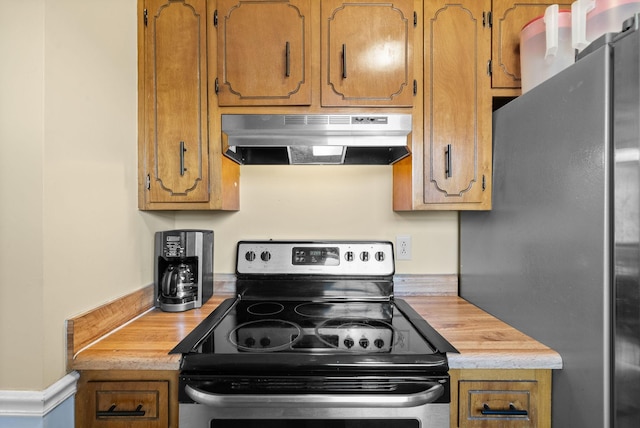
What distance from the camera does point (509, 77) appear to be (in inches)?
55.2

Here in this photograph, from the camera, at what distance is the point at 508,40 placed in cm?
141

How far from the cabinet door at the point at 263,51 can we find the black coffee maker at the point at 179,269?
59 centimetres

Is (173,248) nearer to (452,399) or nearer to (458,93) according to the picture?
(452,399)

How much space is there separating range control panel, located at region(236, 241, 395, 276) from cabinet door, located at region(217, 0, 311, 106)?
0.66m

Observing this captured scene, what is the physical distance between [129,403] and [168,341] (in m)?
0.19

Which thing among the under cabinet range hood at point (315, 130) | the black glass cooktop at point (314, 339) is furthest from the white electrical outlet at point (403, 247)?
the under cabinet range hood at point (315, 130)

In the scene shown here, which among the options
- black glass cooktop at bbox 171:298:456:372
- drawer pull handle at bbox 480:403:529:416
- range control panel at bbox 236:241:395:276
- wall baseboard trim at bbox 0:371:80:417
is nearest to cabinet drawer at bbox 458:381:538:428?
drawer pull handle at bbox 480:403:529:416

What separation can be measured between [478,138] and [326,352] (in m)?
1.02

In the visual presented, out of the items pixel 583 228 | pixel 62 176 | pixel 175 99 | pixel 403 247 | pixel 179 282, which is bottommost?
pixel 179 282

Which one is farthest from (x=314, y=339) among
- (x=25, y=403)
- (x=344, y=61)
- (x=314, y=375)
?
(x=344, y=61)

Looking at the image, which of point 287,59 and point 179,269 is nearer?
point 287,59

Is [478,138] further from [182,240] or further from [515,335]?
[182,240]

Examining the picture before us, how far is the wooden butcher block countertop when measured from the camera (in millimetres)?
1009

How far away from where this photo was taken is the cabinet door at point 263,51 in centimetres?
139
